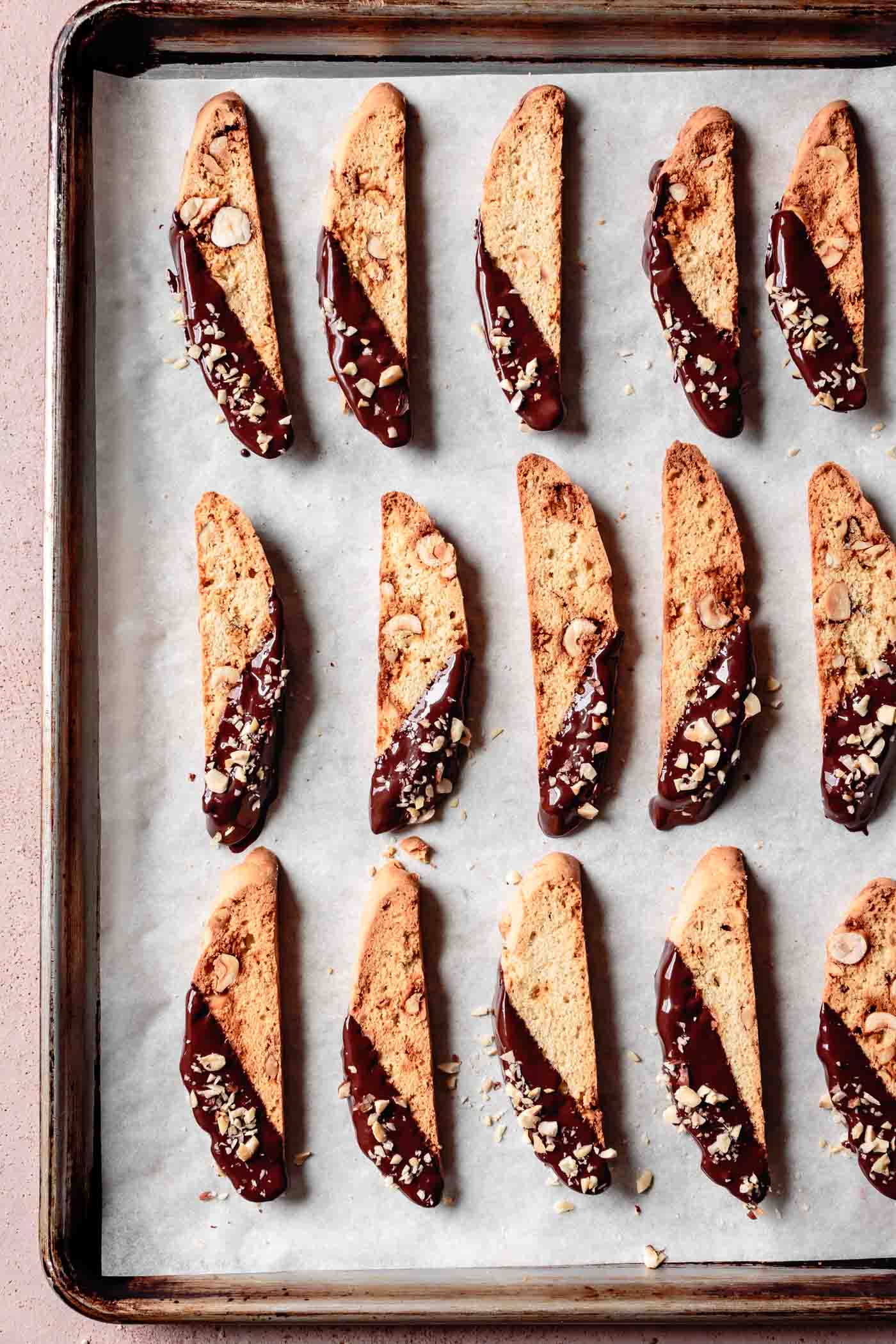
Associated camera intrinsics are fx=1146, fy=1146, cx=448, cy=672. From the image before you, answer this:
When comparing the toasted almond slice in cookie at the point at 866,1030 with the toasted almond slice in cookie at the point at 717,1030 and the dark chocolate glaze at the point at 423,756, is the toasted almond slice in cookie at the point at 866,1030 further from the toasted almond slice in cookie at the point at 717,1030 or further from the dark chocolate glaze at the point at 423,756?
the dark chocolate glaze at the point at 423,756

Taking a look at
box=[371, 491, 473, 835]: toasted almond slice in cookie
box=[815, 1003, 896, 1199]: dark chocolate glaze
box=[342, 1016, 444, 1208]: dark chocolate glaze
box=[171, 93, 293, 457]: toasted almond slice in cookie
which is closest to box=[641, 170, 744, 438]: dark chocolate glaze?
box=[371, 491, 473, 835]: toasted almond slice in cookie

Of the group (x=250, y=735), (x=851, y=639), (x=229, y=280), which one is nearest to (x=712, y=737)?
(x=851, y=639)

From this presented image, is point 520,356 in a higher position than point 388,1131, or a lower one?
higher

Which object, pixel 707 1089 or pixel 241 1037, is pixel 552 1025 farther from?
pixel 241 1037

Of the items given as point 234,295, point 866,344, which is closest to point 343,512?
point 234,295

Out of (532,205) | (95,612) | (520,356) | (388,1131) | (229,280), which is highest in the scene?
(532,205)

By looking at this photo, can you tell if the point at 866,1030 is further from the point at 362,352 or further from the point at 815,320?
the point at 362,352

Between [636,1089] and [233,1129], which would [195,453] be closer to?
[233,1129]
